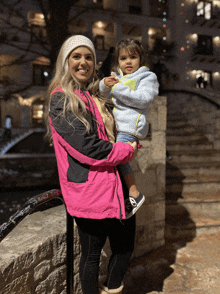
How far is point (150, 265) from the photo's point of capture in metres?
2.91

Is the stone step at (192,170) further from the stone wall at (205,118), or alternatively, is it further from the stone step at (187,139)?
the stone wall at (205,118)

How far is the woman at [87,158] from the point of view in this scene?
4.24 feet

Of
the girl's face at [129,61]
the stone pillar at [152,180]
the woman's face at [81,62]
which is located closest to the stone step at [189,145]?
the stone pillar at [152,180]

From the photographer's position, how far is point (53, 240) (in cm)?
183

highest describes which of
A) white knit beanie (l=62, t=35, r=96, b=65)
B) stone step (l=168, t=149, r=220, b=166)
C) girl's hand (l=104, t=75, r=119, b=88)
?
white knit beanie (l=62, t=35, r=96, b=65)

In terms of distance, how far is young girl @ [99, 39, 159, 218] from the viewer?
1475 millimetres

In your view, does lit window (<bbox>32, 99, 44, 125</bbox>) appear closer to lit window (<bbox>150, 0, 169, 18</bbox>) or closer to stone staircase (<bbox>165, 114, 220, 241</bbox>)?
lit window (<bbox>150, 0, 169, 18</bbox>)

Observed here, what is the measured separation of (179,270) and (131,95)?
2328 millimetres

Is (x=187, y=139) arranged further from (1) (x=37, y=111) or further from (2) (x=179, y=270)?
(1) (x=37, y=111)

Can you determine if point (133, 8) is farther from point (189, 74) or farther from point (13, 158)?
point (13, 158)

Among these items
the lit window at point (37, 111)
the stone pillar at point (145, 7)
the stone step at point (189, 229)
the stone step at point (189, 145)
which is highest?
the stone pillar at point (145, 7)

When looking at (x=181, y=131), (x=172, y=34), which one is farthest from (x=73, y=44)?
(x=172, y=34)

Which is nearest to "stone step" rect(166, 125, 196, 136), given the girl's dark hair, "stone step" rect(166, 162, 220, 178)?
"stone step" rect(166, 162, 220, 178)

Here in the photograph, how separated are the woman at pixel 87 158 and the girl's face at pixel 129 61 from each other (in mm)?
244
